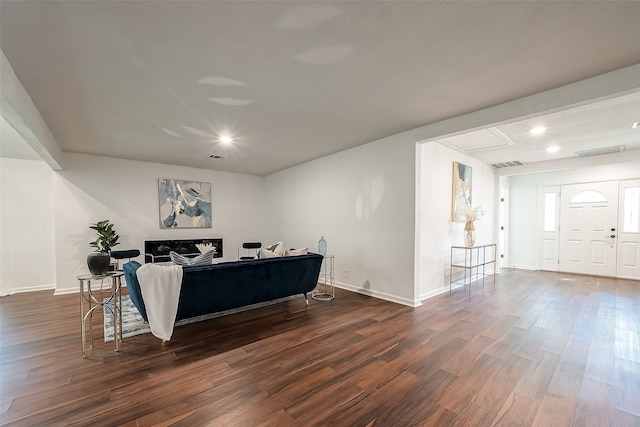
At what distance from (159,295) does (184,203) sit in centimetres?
382

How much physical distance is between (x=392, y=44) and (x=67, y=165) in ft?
19.9

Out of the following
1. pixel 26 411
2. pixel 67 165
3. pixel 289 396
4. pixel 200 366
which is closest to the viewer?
pixel 26 411

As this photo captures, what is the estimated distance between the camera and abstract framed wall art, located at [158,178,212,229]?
587cm

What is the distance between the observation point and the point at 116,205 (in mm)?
5352

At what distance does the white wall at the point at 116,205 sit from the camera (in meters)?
4.89

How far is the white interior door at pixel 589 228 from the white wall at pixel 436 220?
10.5 ft

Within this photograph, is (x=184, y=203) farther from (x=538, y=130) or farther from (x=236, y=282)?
(x=538, y=130)

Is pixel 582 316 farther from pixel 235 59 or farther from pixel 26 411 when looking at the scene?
pixel 26 411

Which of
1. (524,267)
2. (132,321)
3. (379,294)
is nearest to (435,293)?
(379,294)

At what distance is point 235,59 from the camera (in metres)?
2.13

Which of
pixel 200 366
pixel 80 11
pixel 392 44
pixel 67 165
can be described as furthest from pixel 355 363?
pixel 67 165

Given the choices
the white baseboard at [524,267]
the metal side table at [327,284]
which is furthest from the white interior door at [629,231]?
the metal side table at [327,284]

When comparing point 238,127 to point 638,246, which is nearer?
point 238,127

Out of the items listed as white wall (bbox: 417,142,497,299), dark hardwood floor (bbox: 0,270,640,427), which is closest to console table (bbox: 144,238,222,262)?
dark hardwood floor (bbox: 0,270,640,427)
